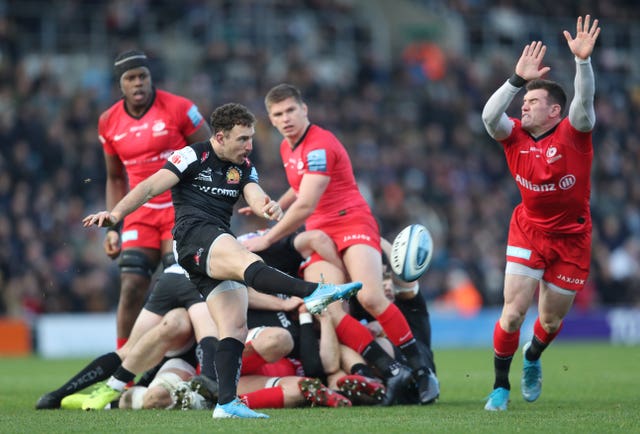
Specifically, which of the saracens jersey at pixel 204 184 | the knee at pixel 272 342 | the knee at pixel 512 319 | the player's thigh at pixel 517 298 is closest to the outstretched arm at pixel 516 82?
the player's thigh at pixel 517 298

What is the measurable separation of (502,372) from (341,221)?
6.29 ft

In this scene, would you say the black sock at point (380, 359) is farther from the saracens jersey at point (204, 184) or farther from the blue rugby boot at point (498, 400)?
the saracens jersey at point (204, 184)

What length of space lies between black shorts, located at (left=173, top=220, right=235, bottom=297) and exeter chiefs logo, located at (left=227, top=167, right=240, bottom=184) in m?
0.36

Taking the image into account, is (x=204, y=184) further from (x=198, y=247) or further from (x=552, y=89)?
(x=552, y=89)

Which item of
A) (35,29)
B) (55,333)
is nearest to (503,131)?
(55,333)

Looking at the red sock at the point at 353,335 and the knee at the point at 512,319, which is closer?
the knee at the point at 512,319

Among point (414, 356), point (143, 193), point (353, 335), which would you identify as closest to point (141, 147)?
point (143, 193)

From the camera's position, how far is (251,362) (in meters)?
8.40

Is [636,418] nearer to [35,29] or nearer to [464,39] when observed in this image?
[35,29]

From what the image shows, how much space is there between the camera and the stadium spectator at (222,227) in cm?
689

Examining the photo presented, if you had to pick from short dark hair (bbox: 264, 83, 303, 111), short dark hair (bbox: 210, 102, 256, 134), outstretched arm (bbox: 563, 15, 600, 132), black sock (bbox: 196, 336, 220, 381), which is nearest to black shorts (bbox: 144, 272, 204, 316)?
black sock (bbox: 196, 336, 220, 381)

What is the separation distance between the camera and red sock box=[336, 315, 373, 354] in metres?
8.54

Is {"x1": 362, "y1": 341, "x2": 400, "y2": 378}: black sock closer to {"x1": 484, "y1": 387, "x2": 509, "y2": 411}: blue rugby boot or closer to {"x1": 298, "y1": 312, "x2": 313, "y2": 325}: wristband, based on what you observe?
{"x1": 298, "y1": 312, "x2": 313, "y2": 325}: wristband

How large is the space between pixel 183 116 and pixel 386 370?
301cm
